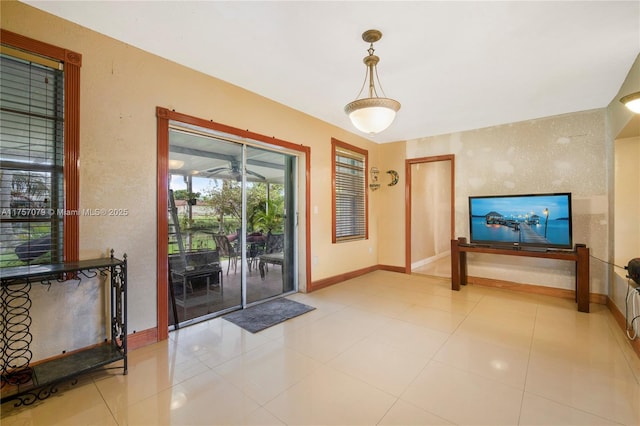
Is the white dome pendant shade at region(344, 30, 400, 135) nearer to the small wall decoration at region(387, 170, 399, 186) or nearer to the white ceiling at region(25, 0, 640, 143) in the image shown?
the white ceiling at region(25, 0, 640, 143)

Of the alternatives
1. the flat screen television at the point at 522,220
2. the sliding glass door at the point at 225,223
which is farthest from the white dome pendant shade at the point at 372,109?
the flat screen television at the point at 522,220

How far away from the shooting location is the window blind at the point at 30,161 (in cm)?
196

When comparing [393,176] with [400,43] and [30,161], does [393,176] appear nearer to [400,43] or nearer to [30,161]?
[400,43]

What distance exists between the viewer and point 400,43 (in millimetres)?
2430

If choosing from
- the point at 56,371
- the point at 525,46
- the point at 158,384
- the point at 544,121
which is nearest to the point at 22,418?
the point at 56,371

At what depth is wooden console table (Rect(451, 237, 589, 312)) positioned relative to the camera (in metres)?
3.45

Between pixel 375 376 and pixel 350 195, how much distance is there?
3.47 m

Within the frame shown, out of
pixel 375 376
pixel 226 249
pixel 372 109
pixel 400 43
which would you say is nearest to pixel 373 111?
pixel 372 109

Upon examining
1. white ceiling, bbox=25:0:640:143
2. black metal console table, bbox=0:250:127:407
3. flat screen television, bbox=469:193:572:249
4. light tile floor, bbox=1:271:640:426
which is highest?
white ceiling, bbox=25:0:640:143

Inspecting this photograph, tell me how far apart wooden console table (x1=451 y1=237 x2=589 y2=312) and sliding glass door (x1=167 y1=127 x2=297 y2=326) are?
2555mm

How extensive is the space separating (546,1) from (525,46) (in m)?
0.57

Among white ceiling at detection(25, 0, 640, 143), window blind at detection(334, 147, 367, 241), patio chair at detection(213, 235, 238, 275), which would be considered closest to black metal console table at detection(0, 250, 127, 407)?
patio chair at detection(213, 235, 238, 275)

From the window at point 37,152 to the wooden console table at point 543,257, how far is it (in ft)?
15.3

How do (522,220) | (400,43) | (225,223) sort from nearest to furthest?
1. (400,43)
2. (225,223)
3. (522,220)
